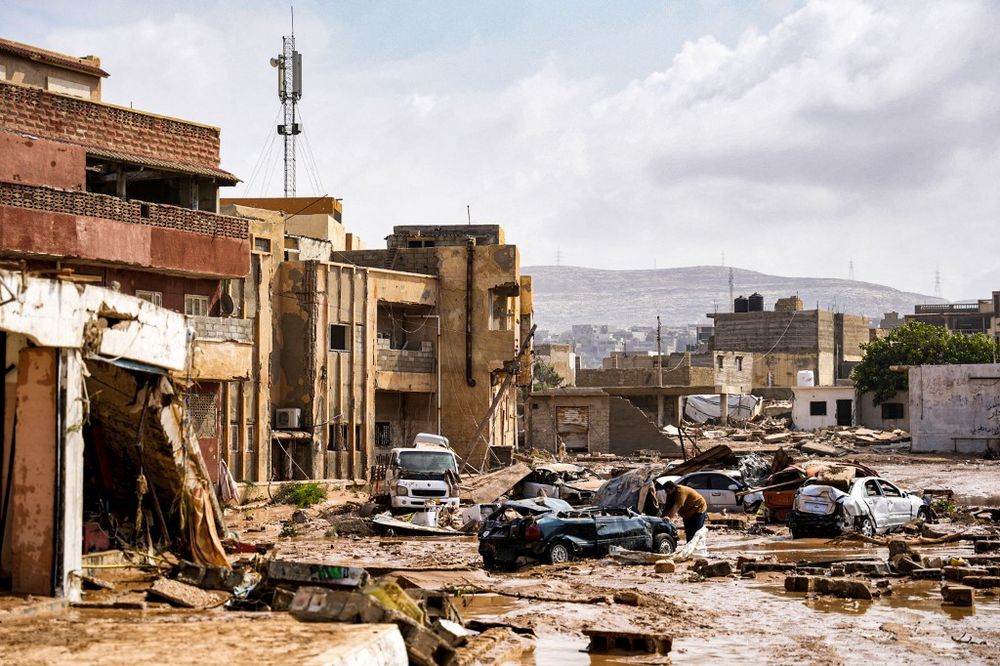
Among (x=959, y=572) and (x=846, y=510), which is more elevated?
(x=846, y=510)

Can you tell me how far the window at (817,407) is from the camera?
80438mm

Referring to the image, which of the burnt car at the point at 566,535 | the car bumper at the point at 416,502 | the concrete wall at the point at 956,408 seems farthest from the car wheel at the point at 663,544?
the concrete wall at the point at 956,408

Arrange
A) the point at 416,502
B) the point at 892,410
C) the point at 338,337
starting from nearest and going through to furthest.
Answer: the point at 416,502 → the point at 338,337 → the point at 892,410

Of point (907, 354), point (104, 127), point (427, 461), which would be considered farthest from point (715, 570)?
point (907, 354)

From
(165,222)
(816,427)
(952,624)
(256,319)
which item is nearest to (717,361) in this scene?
(816,427)

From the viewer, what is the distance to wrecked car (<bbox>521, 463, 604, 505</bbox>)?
34.0 meters

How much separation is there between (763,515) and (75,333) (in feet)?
69.1

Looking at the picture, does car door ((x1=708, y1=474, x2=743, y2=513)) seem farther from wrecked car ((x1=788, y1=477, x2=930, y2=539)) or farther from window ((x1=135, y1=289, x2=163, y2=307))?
window ((x1=135, y1=289, x2=163, y2=307))

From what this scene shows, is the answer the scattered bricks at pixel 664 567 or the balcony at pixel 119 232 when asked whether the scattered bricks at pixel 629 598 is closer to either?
the scattered bricks at pixel 664 567

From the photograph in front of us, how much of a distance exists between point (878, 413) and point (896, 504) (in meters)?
51.8

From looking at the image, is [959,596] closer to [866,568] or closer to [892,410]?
[866,568]

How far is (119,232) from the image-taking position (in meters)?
31.8

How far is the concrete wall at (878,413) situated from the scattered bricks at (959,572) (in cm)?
5842

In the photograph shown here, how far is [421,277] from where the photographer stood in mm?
48625
